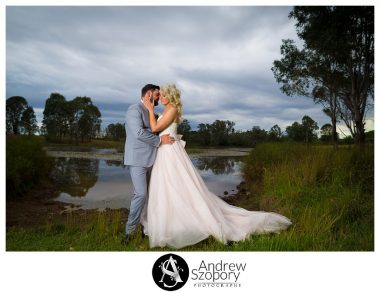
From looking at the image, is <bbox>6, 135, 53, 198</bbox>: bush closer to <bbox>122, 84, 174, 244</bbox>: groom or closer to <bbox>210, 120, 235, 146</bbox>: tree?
<bbox>122, 84, 174, 244</bbox>: groom

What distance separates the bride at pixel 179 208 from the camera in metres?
4.61

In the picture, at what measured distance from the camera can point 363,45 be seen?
7070 mm

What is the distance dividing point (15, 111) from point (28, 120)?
0.40 m

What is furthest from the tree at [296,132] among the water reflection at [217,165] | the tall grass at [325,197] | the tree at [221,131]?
the water reflection at [217,165]

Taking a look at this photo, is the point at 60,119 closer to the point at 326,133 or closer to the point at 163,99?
the point at 163,99

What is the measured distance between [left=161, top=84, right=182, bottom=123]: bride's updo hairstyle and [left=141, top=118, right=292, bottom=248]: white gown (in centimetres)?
27

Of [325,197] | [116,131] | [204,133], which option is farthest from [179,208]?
[204,133]

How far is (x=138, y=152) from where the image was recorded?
485 centimetres

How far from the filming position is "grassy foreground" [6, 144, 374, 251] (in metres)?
4.55

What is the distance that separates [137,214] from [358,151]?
457 cm

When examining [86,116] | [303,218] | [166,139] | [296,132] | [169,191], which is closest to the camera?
[169,191]

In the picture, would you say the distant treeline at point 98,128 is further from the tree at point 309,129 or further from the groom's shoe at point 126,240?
the groom's shoe at point 126,240

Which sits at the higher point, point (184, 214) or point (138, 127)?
point (138, 127)
